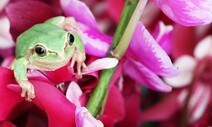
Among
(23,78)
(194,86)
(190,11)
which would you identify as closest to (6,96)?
(23,78)

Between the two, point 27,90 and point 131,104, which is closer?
point 27,90

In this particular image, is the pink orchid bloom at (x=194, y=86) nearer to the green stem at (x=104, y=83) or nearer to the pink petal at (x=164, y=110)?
the pink petal at (x=164, y=110)

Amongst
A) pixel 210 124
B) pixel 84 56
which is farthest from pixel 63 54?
pixel 210 124

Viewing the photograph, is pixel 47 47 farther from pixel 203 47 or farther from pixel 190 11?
pixel 203 47

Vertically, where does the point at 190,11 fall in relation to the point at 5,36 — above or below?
above

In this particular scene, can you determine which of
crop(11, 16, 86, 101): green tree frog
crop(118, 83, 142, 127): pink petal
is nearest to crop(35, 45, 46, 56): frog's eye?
crop(11, 16, 86, 101): green tree frog

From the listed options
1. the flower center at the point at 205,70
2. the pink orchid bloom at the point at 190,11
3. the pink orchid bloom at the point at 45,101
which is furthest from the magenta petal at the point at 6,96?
the flower center at the point at 205,70

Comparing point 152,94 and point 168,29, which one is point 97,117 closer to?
point 168,29
